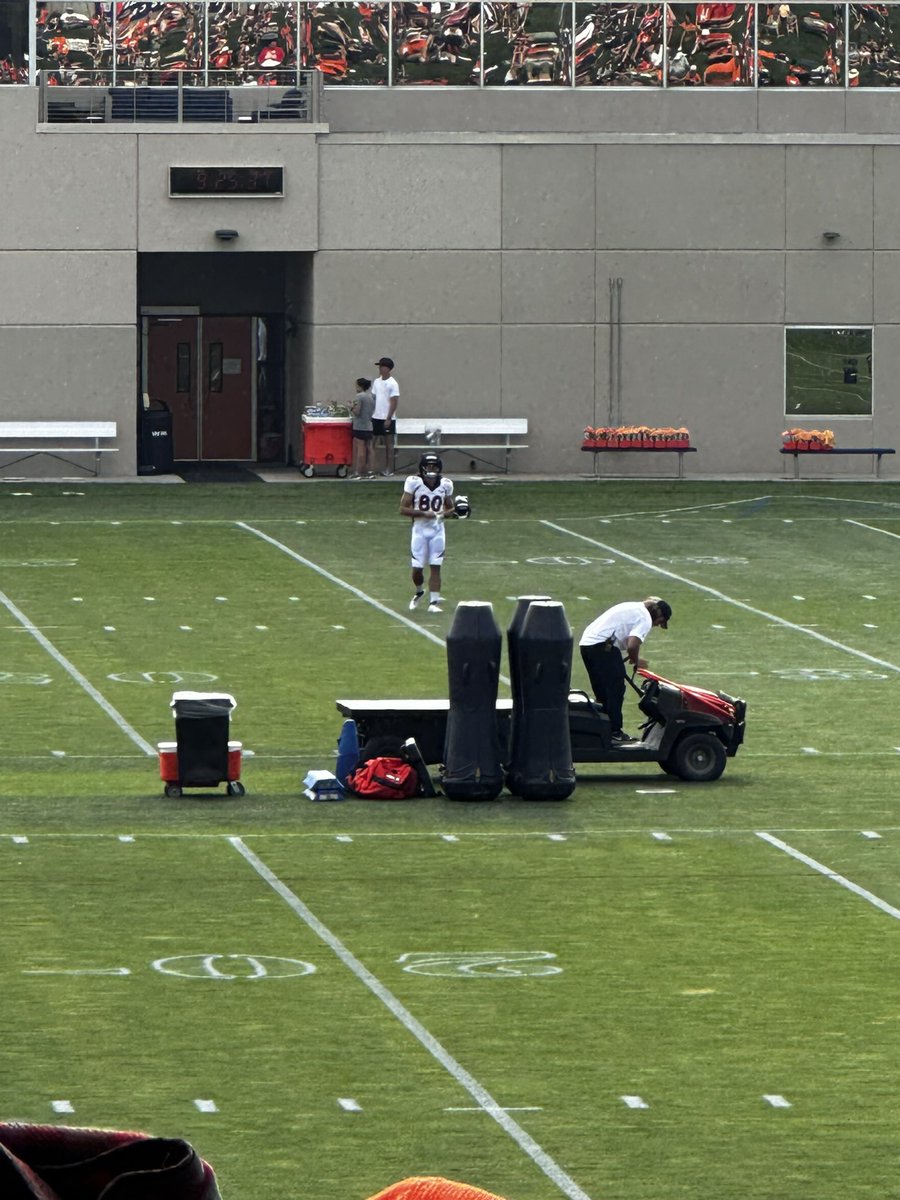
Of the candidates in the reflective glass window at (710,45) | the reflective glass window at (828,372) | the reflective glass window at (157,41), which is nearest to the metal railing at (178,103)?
the reflective glass window at (157,41)

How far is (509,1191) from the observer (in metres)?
8.48

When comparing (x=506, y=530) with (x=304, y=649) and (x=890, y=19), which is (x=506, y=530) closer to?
(x=304, y=649)

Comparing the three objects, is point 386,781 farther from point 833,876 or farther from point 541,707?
point 833,876

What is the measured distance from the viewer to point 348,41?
43.9 meters

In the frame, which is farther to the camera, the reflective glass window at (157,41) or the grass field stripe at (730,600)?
the reflective glass window at (157,41)

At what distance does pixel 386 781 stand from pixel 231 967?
5344mm

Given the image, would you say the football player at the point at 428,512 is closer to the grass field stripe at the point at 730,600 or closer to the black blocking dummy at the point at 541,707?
the grass field stripe at the point at 730,600

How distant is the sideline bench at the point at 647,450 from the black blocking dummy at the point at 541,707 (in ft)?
83.8

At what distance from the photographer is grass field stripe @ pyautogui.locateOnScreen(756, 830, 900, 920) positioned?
13.8 meters

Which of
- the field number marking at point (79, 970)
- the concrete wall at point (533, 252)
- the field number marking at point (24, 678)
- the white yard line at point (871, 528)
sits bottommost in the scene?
the field number marking at point (79, 970)

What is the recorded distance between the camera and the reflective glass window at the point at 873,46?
44562 mm

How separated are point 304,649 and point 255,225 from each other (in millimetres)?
19702

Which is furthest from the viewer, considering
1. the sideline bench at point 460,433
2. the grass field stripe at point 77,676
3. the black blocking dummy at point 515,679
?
the sideline bench at point 460,433

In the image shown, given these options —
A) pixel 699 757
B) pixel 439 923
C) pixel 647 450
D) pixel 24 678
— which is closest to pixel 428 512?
pixel 24 678
